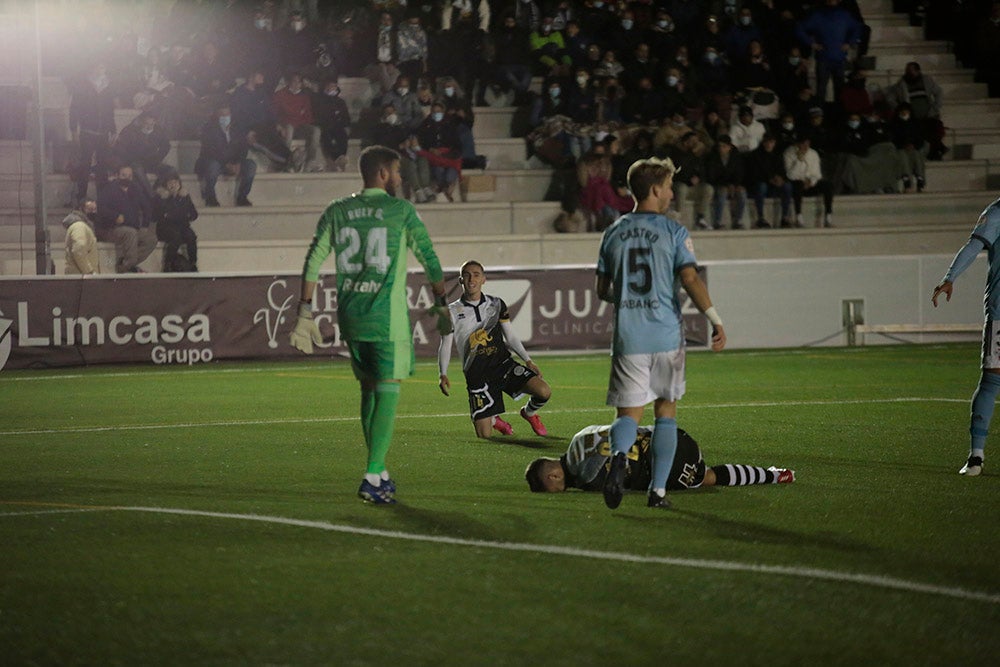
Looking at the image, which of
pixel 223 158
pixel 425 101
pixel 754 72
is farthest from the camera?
pixel 754 72

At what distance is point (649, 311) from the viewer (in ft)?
26.3

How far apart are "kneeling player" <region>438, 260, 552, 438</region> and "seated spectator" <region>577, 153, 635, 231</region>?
49.8ft

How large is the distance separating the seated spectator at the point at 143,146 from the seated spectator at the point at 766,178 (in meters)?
11.2

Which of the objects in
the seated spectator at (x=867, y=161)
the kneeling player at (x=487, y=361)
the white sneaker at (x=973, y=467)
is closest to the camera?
the white sneaker at (x=973, y=467)

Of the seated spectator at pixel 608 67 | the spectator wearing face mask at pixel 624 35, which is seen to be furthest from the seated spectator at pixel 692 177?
the spectator wearing face mask at pixel 624 35

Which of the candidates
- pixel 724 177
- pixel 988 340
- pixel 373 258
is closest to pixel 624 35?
pixel 724 177

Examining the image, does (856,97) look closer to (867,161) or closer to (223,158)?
(867,161)

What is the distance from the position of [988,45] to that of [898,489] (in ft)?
88.1

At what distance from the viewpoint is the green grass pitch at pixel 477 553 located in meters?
5.14

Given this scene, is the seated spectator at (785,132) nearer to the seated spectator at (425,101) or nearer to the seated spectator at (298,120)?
the seated spectator at (425,101)

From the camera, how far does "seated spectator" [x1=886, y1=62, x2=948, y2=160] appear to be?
3145cm

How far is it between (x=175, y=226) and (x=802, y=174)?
12324 mm

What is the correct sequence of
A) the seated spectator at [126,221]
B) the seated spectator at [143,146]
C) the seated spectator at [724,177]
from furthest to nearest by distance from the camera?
1. the seated spectator at [724,177]
2. the seated spectator at [143,146]
3. the seated spectator at [126,221]

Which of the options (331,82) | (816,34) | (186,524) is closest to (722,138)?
(816,34)
